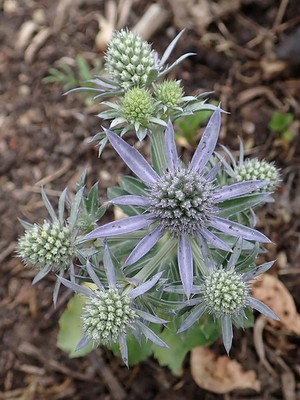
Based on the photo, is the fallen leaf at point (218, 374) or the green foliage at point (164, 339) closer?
the green foliage at point (164, 339)

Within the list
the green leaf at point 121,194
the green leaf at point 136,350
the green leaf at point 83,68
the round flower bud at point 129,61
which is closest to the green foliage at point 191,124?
the green leaf at point 83,68

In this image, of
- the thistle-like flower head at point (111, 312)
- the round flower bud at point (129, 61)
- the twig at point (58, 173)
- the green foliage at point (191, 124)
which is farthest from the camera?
the twig at point (58, 173)

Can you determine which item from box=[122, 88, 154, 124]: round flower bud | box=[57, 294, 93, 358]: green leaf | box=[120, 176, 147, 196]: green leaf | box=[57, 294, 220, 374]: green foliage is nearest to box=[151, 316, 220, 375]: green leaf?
box=[57, 294, 220, 374]: green foliage

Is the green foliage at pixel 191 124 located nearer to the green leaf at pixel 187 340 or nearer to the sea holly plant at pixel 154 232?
the sea holly plant at pixel 154 232

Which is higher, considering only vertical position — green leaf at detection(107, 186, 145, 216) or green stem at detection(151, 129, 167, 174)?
green stem at detection(151, 129, 167, 174)

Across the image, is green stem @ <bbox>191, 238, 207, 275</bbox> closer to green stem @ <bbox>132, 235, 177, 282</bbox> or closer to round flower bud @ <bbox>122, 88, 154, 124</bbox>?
green stem @ <bbox>132, 235, 177, 282</bbox>

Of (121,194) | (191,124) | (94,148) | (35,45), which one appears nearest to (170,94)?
(121,194)

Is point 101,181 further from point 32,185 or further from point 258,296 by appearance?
point 258,296
